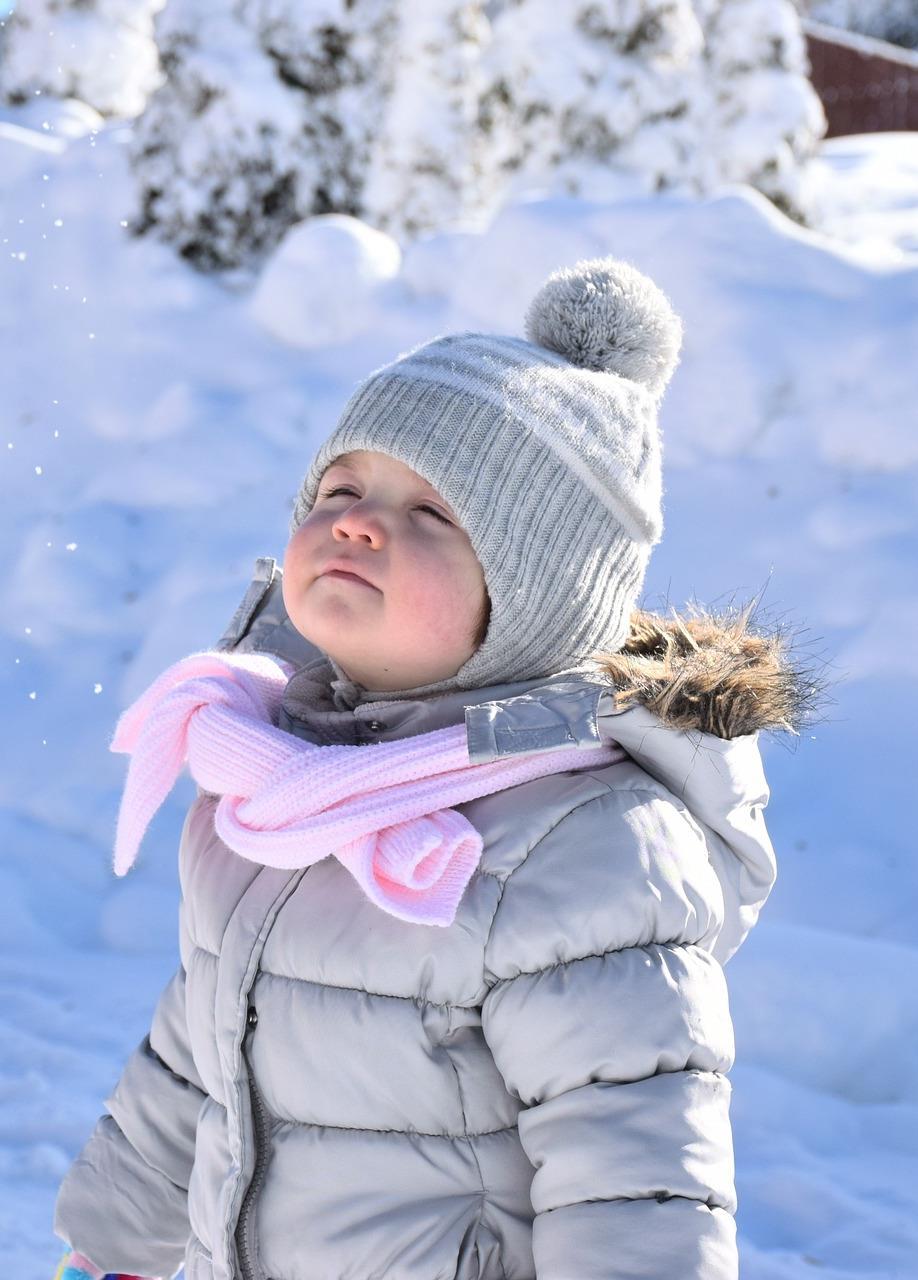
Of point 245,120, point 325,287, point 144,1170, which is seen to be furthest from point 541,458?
point 245,120

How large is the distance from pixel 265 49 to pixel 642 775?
5743 mm

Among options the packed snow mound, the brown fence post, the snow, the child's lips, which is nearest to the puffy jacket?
the child's lips

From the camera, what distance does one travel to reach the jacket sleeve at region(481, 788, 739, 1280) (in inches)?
Answer: 49.7

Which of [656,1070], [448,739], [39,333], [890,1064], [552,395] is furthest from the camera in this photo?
[39,333]

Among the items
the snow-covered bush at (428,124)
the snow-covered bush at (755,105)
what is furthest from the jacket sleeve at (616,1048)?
the snow-covered bush at (755,105)

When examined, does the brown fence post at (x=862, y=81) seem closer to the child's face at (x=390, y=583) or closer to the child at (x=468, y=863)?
the child at (x=468, y=863)

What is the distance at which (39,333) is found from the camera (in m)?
5.81

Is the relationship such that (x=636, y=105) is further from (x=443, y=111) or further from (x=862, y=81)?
(x=862, y=81)

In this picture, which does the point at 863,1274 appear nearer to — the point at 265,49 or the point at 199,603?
the point at 199,603

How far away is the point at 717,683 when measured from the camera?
1.47 m

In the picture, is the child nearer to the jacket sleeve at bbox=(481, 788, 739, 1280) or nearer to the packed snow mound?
the jacket sleeve at bbox=(481, 788, 739, 1280)

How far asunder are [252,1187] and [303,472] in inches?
142

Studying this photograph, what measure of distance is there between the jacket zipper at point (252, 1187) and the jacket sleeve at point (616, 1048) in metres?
0.28

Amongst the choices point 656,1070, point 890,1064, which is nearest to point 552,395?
point 656,1070
